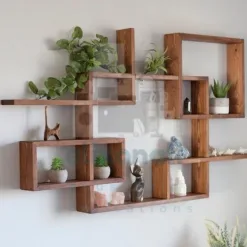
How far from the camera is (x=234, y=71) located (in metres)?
3.28

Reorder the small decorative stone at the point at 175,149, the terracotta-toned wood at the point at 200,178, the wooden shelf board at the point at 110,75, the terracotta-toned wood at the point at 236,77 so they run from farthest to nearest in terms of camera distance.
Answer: the terracotta-toned wood at the point at 236,77 < the terracotta-toned wood at the point at 200,178 < the small decorative stone at the point at 175,149 < the wooden shelf board at the point at 110,75

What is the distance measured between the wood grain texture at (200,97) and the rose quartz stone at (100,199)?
0.74m

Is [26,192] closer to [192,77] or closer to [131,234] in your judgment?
[131,234]

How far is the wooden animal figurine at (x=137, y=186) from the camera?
283 cm

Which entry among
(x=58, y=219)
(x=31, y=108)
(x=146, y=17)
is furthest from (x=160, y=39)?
(x=58, y=219)

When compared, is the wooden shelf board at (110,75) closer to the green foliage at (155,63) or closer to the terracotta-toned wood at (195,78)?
the green foliage at (155,63)

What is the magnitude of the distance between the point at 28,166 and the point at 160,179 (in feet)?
2.53

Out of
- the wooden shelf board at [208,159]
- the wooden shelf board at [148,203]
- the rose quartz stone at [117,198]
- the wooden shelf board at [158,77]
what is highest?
the wooden shelf board at [158,77]

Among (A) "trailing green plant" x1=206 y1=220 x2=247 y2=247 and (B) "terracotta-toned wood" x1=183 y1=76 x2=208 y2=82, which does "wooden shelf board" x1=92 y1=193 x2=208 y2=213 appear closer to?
(A) "trailing green plant" x1=206 y1=220 x2=247 y2=247

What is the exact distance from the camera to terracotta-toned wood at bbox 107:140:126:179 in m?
2.73

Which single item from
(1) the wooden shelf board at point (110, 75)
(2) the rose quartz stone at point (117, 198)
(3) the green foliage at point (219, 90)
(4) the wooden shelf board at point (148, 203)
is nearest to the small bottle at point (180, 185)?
(4) the wooden shelf board at point (148, 203)

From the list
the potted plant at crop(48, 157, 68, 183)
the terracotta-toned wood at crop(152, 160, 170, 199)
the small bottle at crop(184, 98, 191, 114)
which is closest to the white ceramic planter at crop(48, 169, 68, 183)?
the potted plant at crop(48, 157, 68, 183)

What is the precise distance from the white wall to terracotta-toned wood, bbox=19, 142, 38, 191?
0.12ft

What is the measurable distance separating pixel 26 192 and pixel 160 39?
1048 millimetres
